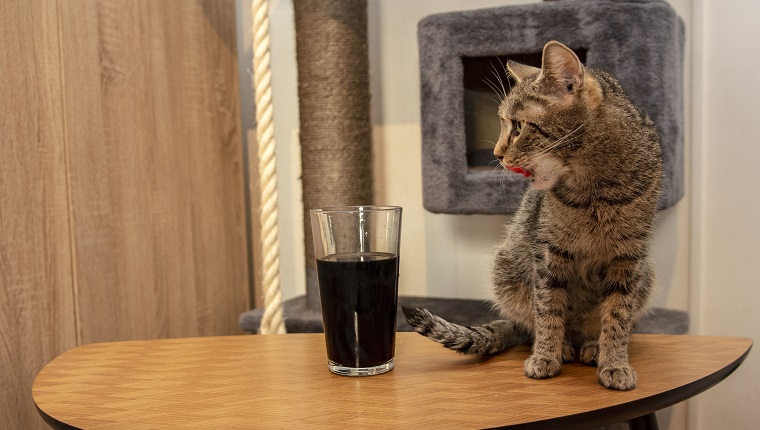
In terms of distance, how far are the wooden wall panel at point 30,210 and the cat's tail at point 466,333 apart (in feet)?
2.14

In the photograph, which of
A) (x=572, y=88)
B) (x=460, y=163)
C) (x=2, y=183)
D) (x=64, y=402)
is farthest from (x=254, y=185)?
(x=572, y=88)

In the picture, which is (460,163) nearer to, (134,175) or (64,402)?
(134,175)

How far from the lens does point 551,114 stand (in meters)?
0.77

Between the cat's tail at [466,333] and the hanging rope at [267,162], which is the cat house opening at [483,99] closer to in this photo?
the hanging rope at [267,162]

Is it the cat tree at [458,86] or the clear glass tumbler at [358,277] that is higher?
the cat tree at [458,86]

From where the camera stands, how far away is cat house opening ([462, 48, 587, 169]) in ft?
4.47

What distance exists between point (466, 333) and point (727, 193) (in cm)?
83

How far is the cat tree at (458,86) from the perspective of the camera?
1.24 meters

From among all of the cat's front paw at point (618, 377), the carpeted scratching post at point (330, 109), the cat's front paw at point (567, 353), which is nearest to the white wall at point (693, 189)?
the carpeted scratching post at point (330, 109)

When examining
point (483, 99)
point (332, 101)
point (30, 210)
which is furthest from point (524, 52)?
point (30, 210)

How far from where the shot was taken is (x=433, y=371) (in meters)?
0.85

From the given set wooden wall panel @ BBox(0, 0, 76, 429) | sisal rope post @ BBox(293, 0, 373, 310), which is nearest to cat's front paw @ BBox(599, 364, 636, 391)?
sisal rope post @ BBox(293, 0, 373, 310)

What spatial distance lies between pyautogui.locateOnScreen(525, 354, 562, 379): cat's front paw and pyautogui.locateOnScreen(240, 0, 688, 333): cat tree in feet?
1.70

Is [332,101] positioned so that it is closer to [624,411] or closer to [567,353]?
[567,353]
